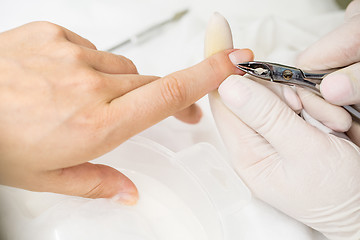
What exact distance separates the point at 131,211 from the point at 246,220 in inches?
9.5

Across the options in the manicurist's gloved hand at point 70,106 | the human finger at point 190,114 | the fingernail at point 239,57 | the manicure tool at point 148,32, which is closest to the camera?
the manicurist's gloved hand at point 70,106

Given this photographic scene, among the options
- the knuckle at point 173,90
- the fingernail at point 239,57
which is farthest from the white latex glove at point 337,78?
the knuckle at point 173,90

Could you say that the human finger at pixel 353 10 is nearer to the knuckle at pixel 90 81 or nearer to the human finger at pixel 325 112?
the human finger at pixel 325 112

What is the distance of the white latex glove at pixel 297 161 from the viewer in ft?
2.19

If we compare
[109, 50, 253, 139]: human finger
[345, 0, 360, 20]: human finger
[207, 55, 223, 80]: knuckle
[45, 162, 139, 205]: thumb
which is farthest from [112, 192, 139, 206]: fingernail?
[345, 0, 360, 20]: human finger

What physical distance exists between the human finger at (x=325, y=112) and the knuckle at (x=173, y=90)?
0.25 m

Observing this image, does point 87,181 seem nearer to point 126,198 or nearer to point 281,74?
point 126,198

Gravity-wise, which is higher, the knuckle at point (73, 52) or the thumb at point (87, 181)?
the knuckle at point (73, 52)

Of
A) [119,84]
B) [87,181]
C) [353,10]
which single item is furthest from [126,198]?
[353,10]

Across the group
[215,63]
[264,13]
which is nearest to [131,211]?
[215,63]

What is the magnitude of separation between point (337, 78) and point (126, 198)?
Result: 1.53ft

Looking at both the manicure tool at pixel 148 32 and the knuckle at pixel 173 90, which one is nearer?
the knuckle at pixel 173 90

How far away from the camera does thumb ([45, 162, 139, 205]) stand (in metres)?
0.62

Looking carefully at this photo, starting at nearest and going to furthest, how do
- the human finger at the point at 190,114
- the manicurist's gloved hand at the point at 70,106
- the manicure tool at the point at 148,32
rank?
the manicurist's gloved hand at the point at 70,106
the human finger at the point at 190,114
the manicure tool at the point at 148,32
